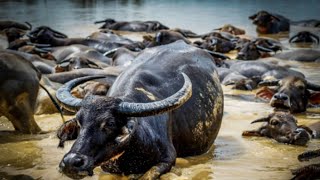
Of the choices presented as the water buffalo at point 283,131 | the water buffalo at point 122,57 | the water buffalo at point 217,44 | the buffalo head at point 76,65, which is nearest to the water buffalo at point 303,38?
the water buffalo at point 217,44

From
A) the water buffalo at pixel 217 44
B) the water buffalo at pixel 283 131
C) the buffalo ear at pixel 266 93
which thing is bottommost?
the water buffalo at pixel 217 44

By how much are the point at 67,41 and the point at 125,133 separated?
41.4 ft

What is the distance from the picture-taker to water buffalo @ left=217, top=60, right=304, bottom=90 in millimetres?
11102

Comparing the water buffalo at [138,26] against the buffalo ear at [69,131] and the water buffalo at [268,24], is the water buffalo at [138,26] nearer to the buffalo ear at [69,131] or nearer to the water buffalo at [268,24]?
the water buffalo at [268,24]

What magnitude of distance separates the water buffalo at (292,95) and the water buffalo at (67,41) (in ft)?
22.3

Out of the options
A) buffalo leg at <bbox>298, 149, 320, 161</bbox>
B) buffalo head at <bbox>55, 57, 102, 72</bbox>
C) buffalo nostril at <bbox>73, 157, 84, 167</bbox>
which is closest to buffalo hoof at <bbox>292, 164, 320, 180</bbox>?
buffalo leg at <bbox>298, 149, 320, 161</bbox>

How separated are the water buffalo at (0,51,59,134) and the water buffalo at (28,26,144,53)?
26.8ft

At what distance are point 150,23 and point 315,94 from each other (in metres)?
15.9

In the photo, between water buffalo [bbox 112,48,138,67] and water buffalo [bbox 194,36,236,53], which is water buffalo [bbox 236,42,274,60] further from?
water buffalo [bbox 112,48,138,67]

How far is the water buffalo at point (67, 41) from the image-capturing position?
A: 16.2 meters

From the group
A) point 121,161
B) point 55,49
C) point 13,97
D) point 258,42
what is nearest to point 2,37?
point 55,49

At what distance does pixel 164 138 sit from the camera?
5.35 metres

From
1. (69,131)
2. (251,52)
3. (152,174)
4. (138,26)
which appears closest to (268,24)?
(138,26)

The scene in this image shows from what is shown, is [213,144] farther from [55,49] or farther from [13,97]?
[55,49]
